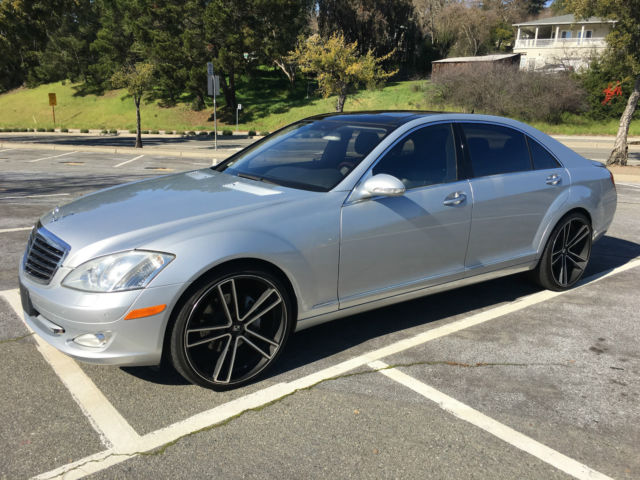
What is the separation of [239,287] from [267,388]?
25.7 inches

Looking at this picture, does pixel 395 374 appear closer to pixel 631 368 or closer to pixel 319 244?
pixel 319 244

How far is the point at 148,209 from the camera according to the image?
10.9 feet

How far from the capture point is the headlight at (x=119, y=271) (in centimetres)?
281

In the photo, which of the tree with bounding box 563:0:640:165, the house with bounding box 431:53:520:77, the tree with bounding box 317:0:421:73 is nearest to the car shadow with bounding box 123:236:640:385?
the tree with bounding box 563:0:640:165

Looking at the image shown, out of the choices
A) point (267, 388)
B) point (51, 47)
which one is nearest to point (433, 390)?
point (267, 388)

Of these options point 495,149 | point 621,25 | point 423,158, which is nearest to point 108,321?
point 423,158

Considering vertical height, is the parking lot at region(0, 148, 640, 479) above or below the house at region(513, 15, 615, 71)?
below

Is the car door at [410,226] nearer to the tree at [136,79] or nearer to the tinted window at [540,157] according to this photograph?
the tinted window at [540,157]

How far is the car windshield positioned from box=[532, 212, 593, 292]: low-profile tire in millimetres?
2019

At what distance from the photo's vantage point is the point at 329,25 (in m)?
53.2

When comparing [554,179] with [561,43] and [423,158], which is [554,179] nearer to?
[423,158]

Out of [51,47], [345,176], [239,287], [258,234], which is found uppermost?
[51,47]

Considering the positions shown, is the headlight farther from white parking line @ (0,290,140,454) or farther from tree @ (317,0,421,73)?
tree @ (317,0,421,73)

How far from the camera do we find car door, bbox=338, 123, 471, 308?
354 centimetres
